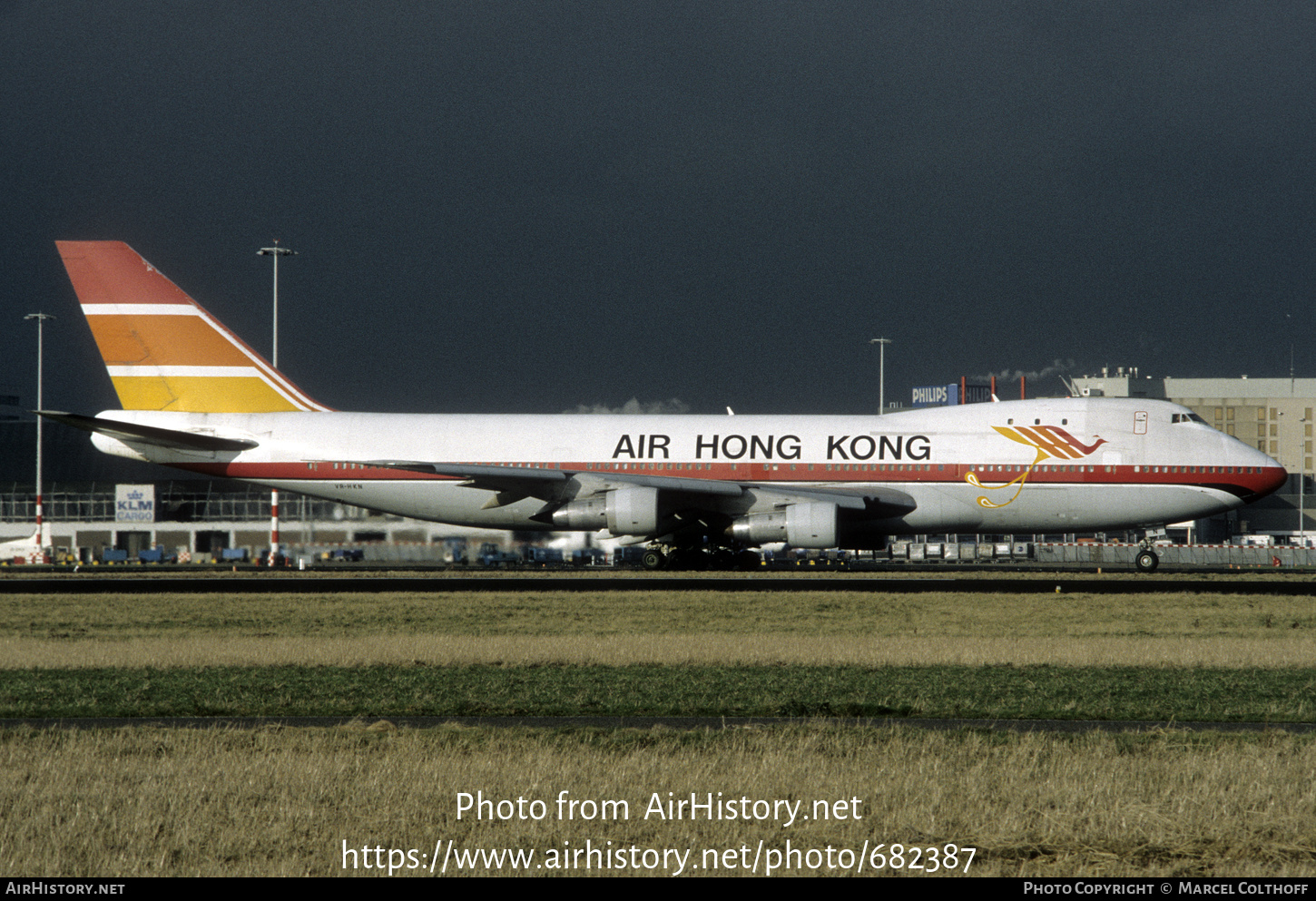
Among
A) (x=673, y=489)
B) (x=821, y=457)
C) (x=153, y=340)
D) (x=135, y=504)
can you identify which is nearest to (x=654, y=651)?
(x=673, y=489)

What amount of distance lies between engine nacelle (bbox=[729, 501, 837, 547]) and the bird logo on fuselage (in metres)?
5.53

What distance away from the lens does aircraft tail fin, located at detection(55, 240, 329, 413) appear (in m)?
40.0

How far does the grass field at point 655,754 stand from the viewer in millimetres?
7789

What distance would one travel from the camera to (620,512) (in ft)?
118

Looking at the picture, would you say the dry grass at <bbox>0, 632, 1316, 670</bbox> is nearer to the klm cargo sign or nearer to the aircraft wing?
the aircraft wing

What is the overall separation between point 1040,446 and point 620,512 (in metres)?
13.9

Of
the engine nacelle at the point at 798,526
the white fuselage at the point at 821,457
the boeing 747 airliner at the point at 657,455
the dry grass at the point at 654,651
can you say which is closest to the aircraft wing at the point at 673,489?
the boeing 747 airliner at the point at 657,455

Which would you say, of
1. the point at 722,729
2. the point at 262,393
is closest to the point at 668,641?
the point at 722,729

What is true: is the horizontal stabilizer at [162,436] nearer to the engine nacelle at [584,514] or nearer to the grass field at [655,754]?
the engine nacelle at [584,514]

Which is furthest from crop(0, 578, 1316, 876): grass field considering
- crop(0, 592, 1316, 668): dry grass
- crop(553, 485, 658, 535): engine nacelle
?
crop(553, 485, 658, 535): engine nacelle

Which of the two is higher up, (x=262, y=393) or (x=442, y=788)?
(x=262, y=393)
